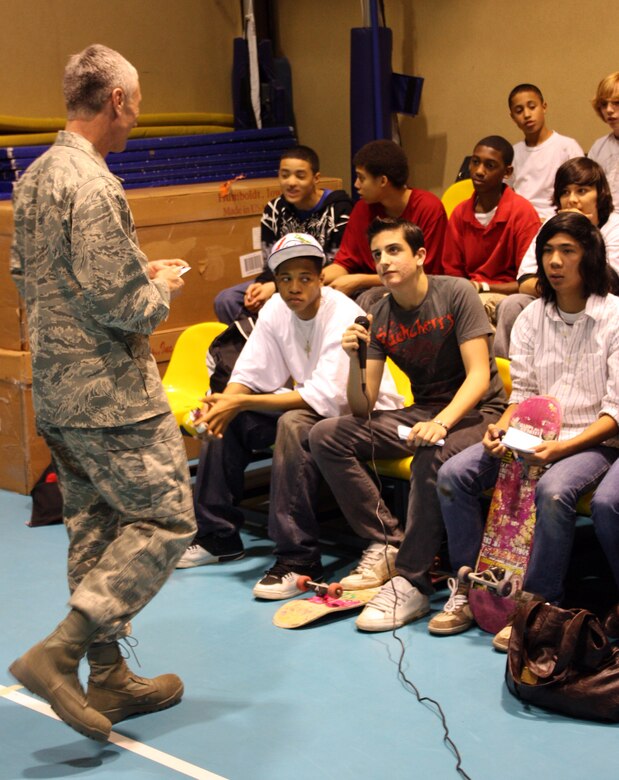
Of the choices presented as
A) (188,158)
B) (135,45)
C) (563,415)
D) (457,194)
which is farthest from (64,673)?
(135,45)

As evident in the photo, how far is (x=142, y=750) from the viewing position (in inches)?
120

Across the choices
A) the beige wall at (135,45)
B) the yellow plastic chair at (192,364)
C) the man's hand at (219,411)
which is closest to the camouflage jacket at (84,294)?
the man's hand at (219,411)

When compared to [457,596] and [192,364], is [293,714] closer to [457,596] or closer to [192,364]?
[457,596]

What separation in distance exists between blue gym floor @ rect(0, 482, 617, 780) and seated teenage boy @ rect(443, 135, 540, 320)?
1799 millimetres

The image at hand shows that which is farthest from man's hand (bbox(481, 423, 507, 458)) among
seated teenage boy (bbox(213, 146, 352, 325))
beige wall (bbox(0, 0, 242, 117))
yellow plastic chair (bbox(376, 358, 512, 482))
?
beige wall (bbox(0, 0, 242, 117))

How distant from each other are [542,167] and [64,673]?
165 inches

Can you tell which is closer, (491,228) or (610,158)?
(491,228)

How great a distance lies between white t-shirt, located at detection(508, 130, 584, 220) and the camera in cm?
605

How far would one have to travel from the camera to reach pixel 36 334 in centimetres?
297

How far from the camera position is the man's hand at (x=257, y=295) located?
5328mm

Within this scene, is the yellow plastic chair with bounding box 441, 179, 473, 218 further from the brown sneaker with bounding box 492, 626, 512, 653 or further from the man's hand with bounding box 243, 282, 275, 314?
the brown sneaker with bounding box 492, 626, 512, 653

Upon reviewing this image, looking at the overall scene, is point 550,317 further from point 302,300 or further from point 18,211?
point 18,211

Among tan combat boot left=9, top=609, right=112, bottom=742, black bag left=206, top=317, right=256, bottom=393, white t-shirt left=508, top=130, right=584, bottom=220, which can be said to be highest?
white t-shirt left=508, top=130, right=584, bottom=220

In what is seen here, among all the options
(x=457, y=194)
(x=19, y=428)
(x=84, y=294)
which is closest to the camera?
(x=84, y=294)
